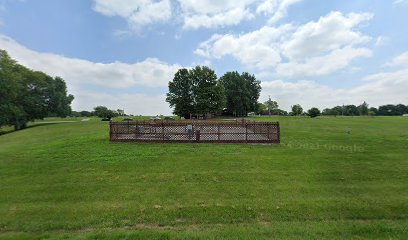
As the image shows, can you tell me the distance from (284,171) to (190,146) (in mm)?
5976

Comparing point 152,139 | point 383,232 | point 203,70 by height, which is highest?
point 203,70

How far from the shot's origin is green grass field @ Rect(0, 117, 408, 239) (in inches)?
185

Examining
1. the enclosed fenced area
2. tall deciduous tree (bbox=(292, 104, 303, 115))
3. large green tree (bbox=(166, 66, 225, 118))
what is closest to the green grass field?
the enclosed fenced area

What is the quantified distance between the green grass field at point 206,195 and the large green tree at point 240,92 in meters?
63.8

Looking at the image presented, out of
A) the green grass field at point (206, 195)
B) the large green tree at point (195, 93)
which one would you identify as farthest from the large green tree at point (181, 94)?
the green grass field at point (206, 195)

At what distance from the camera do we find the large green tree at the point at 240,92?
244ft

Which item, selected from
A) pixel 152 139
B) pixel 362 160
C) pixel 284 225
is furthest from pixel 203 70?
pixel 284 225

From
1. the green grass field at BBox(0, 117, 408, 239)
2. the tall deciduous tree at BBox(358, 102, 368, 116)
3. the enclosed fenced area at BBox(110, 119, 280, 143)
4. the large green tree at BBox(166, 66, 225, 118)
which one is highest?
the large green tree at BBox(166, 66, 225, 118)

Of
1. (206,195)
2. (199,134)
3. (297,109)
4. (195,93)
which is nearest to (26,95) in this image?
(195,93)

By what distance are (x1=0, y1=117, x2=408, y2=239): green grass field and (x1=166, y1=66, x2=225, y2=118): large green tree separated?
4795cm

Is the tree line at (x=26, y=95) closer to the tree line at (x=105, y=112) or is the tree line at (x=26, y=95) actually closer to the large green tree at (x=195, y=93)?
the large green tree at (x=195, y=93)

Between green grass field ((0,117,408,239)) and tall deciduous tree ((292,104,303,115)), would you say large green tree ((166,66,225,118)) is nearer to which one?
tall deciduous tree ((292,104,303,115))

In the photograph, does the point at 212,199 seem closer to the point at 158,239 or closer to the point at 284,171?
the point at 158,239

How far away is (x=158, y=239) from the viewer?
4289mm
